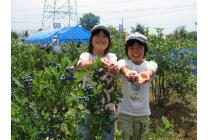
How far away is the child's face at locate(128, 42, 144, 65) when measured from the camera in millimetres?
2562

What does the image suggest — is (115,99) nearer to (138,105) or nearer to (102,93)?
(102,93)

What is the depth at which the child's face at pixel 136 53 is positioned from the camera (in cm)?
256

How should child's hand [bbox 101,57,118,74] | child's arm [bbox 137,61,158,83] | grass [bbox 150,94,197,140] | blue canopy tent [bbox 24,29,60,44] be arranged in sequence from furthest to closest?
blue canopy tent [bbox 24,29,60,44]
grass [bbox 150,94,197,140]
child's arm [bbox 137,61,158,83]
child's hand [bbox 101,57,118,74]

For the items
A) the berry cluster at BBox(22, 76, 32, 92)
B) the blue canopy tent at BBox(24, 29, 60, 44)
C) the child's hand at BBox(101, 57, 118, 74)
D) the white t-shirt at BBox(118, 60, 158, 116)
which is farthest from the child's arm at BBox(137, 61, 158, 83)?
the blue canopy tent at BBox(24, 29, 60, 44)

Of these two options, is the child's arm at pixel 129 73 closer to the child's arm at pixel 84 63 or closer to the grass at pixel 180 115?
the child's arm at pixel 84 63

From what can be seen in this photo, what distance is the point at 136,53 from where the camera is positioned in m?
2.58

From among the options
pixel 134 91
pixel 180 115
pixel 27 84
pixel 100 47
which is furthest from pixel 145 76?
pixel 180 115

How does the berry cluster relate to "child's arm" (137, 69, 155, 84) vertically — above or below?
below

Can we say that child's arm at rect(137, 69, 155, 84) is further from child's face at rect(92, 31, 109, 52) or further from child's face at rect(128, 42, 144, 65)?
child's face at rect(92, 31, 109, 52)

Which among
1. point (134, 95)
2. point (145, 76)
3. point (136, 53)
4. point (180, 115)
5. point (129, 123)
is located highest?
point (136, 53)

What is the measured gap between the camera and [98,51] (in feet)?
8.36

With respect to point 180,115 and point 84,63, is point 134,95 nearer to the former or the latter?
point 84,63

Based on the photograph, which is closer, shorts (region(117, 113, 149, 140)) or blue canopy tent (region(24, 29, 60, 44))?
shorts (region(117, 113, 149, 140))

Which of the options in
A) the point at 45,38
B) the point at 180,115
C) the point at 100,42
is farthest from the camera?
the point at 45,38
